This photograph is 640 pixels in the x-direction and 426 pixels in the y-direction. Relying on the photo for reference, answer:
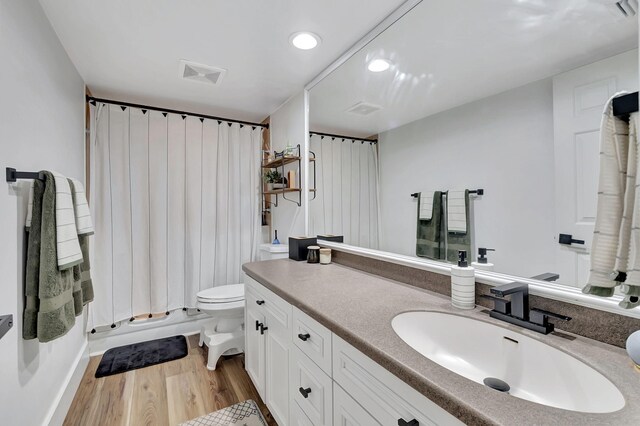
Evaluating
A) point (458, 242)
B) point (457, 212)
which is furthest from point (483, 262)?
point (457, 212)

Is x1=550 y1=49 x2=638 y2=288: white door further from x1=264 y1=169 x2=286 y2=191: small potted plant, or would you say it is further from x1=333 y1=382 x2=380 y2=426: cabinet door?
x1=264 y1=169 x2=286 y2=191: small potted plant

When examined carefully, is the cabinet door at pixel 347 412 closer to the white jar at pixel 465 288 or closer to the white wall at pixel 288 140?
the white jar at pixel 465 288

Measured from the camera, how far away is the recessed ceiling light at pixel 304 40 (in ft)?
5.60

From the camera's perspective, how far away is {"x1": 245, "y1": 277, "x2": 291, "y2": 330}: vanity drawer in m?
1.38

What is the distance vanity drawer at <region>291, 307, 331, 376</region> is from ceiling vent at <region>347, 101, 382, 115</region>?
1296 mm

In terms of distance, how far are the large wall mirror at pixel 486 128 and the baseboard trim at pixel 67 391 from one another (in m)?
1.92

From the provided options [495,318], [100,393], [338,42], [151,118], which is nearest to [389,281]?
[495,318]

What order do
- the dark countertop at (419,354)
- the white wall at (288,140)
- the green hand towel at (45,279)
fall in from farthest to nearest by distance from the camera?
the white wall at (288,140) → the green hand towel at (45,279) → the dark countertop at (419,354)

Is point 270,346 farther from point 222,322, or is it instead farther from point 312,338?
point 222,322

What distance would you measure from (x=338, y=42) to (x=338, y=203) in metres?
1.05

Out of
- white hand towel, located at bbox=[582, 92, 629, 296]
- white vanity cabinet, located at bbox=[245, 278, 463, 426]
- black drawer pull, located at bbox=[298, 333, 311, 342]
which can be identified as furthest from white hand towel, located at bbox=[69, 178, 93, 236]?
white hand towel, located at bbox=[582, 92, 629, 296]

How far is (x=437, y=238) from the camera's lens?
1402 millimetres

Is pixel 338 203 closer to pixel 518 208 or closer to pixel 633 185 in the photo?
pixel 518 208

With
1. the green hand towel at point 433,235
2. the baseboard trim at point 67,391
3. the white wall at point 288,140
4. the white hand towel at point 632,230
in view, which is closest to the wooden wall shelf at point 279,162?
the white wall at point 288,140
